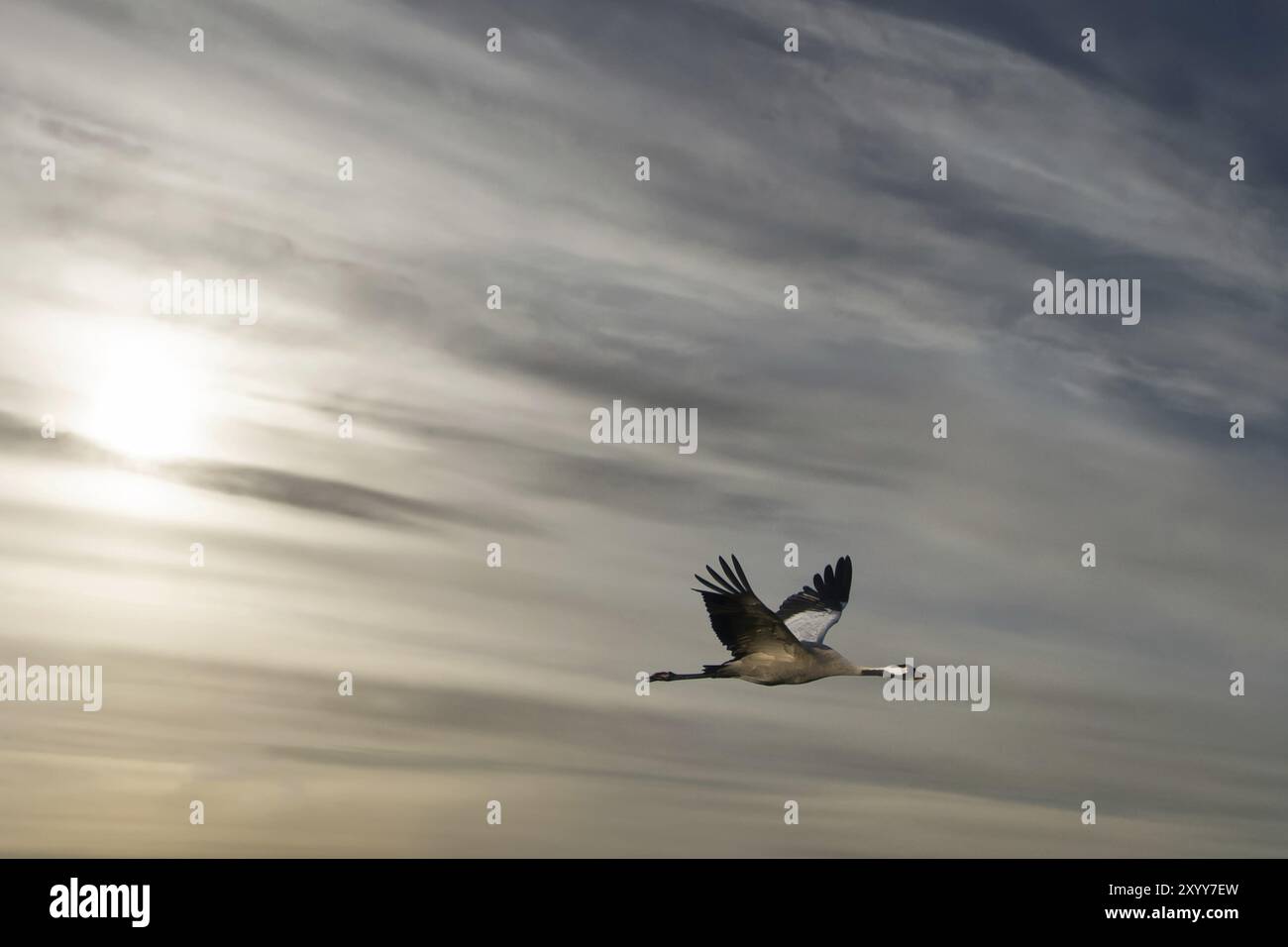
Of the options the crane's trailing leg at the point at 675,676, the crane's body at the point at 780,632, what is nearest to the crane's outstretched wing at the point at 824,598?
the crane's body at the point at 780,632

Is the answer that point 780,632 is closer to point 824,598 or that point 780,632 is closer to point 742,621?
point 742,621

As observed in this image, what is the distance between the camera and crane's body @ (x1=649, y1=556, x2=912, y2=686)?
45.5m

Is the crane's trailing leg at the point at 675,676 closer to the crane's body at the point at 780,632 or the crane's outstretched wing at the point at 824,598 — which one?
the crane's body at the point at 780,632

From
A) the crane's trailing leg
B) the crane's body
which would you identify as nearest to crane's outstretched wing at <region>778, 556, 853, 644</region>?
the crane's body

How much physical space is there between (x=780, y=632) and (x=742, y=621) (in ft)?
6.06

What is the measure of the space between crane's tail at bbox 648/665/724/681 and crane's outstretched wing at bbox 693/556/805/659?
6.25ft

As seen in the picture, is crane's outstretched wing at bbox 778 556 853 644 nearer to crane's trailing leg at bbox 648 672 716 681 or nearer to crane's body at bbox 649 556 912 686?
crane's body at bbox 649 556 912 686

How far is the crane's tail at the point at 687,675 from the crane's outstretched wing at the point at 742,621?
191 centimetres

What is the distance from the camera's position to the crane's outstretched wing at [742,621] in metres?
44.9

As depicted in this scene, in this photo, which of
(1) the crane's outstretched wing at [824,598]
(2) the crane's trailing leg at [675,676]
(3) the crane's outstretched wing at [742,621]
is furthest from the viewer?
(1) the crane's outstretched wing at [824,598]

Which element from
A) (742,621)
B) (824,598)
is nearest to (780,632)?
(742,621)
